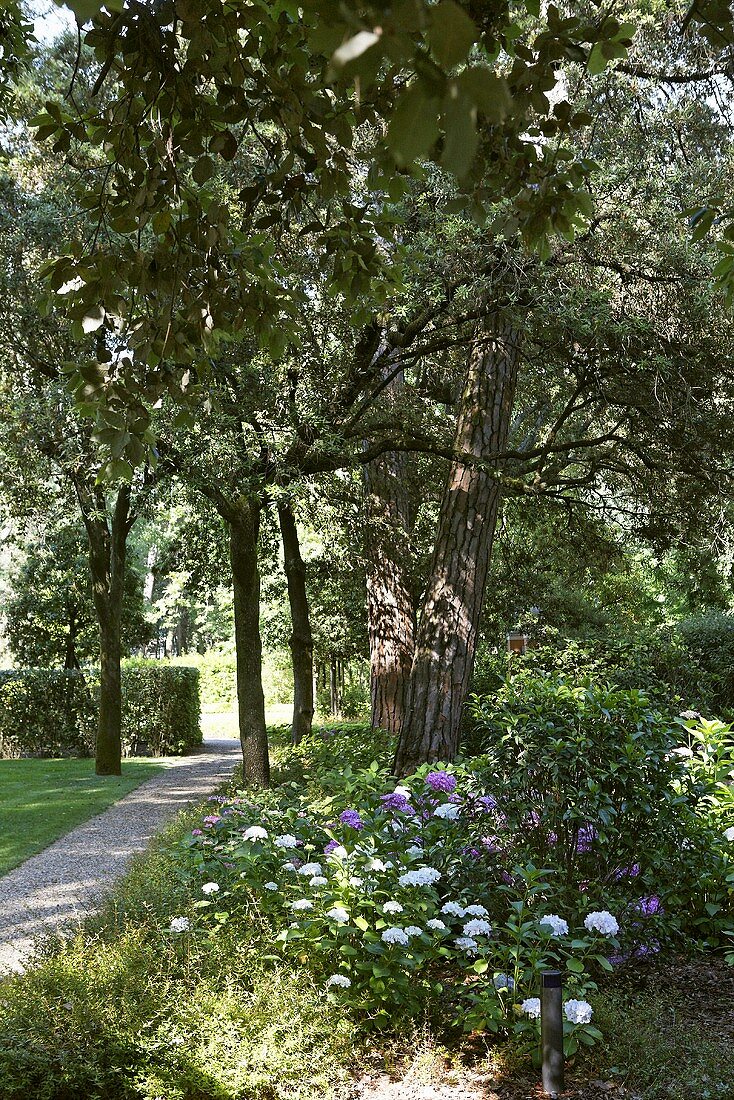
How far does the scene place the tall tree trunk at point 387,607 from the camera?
941cm

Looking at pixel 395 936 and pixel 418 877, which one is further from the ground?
pixel 418 877

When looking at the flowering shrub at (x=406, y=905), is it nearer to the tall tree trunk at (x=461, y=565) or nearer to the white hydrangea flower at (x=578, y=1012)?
the white hydrangea flower at (x=578, y=1012)

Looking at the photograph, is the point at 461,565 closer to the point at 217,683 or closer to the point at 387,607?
the point at 387,607

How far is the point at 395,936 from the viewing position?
134 inches

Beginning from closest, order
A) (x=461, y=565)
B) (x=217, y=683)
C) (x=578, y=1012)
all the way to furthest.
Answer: (x=578, y=1012)
(x=461, y=565)
(x=217, y=683)

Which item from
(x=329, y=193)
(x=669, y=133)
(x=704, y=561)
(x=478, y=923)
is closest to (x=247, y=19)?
(x=329, y=193)

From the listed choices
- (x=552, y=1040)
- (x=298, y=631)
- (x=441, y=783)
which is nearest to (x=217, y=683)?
(x=298, y=631)

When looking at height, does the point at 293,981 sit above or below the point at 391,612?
below

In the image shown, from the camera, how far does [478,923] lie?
11.7 feet

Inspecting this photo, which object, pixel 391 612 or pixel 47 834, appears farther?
pixel 391 612

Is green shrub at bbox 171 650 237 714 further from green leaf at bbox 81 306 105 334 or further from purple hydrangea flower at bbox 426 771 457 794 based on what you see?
green leaf at bbox 81 306 105 334

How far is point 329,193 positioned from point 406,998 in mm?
2996

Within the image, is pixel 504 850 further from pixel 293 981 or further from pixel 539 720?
pixel 293 981

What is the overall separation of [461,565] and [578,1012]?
3981 mm
